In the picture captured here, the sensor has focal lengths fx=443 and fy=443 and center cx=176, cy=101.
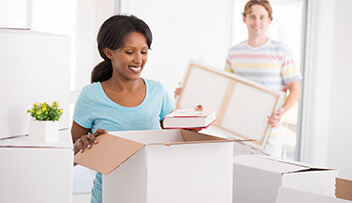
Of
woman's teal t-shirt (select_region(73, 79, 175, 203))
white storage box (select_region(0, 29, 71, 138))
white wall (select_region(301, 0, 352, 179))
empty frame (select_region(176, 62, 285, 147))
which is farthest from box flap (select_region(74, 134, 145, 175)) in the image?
white wall (select_region(301, 0, 352, 179))

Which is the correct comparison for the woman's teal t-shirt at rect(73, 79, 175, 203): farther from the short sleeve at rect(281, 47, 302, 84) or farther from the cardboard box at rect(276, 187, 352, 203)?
the short sleeve at rect(281, 47, 302, 84)

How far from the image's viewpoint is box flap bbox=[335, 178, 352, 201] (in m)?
1.32

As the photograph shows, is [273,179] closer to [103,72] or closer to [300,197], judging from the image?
[300,197]

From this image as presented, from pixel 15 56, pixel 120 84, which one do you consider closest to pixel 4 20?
pixel 120 84

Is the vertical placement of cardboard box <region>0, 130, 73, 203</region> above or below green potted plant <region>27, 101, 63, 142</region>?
below

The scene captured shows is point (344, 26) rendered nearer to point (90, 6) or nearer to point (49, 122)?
point (90, 6)

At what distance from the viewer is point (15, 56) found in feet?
3.34

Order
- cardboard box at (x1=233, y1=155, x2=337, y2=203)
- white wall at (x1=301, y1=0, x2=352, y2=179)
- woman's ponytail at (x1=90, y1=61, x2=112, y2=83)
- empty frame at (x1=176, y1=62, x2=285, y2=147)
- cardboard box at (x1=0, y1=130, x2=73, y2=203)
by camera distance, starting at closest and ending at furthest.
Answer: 1. cardboard box at (x1=0, y1=130, x2=73, y2=203)
2. cardboard box at (x1=233, y1=155, x2=337, y2=203)
3. woman's ponytail at (x1=90, y1=61, x2=112, y2=83)
4. empty frame at (x1=176, y1=62, x2=285, y2=147)
5. white wall at (x1=301, y1=0, x2=352, y2=179)

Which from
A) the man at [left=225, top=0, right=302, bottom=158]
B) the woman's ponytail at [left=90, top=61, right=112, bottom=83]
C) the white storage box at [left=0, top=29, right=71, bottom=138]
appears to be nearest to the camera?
the white storage box at [left=0, top=29, right=71, bottom=138]

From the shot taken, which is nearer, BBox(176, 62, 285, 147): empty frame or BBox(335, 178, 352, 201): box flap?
BBox(335, 178, 352, 201): box flap

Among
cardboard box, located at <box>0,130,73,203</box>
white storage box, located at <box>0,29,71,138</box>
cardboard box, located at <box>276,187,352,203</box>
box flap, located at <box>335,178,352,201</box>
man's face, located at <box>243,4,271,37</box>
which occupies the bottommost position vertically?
box flap, located at <box>335,178,352,201</box>

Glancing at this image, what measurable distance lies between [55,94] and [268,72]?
1687mm

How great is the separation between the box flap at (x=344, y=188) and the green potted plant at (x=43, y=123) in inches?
33.6

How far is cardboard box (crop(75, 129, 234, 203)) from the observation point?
0.94 metres
